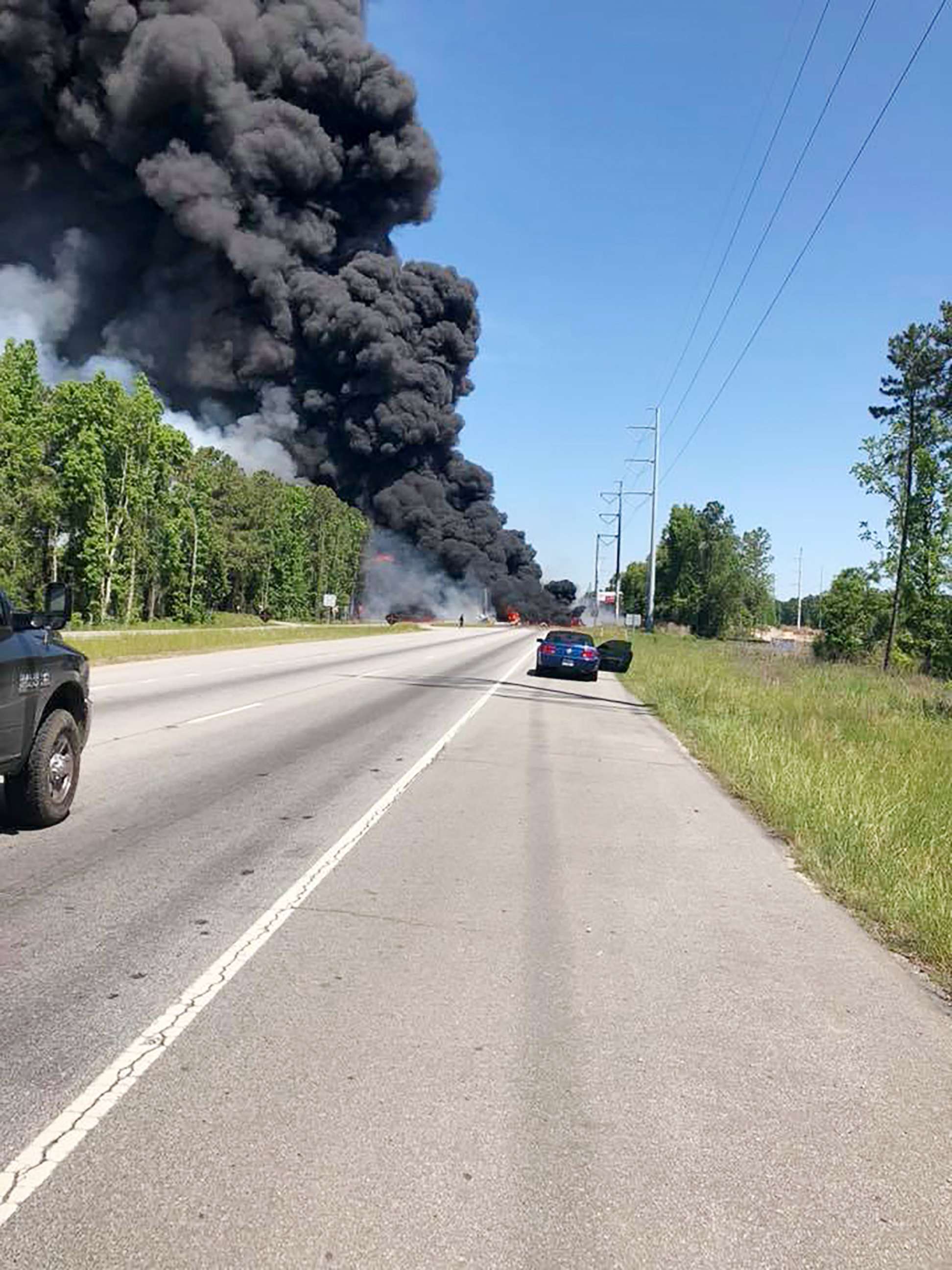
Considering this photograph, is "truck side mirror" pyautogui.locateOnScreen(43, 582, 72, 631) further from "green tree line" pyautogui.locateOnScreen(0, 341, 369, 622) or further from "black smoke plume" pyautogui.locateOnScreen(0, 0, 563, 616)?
"black smoke plume" pyautogui.locateOnScreen(0, 0, 563, 616)

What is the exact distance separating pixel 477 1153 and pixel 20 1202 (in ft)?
4.19

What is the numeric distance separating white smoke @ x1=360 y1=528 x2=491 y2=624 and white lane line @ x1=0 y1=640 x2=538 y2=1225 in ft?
291

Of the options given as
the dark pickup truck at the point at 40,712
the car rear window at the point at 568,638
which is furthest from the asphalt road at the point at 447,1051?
the car rear window at the point at 568,638

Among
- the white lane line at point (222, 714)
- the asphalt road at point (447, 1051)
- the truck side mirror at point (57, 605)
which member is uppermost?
the truck side mirror at point (57, 605)

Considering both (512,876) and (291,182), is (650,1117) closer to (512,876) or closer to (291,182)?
(512,876)

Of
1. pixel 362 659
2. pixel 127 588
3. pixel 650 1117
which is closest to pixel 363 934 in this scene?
pixel 650 1117

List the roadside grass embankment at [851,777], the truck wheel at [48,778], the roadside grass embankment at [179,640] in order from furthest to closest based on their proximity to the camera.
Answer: the roadside grass embankment at [179,640] → the truck wheel at [48,778] → the roadside grass embankment at [851,777]

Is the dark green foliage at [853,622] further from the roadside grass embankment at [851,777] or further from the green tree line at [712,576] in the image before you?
the green tree line at [712,576]

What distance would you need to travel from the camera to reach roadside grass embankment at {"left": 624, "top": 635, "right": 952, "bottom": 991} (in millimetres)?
6176

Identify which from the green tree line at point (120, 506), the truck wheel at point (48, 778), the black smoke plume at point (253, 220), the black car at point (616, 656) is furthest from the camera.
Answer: the black smoke plume at point (253, 220)

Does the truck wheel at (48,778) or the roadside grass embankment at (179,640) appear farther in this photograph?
the roadside grass embankment at (179,640)

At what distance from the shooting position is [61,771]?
7.14 meters

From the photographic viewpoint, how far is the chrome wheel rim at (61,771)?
699cm

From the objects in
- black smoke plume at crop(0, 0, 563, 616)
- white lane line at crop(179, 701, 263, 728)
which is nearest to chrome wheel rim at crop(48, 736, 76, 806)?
white lane line at crop(179, 701, 263, 728)
